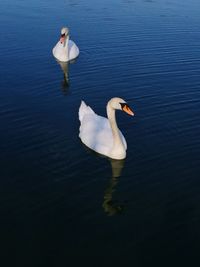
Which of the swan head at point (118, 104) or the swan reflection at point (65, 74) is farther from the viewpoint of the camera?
the swan reflection at point (65, 74)

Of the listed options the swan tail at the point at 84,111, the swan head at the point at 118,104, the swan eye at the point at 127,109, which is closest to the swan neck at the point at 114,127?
the swan head at the point at 118,104

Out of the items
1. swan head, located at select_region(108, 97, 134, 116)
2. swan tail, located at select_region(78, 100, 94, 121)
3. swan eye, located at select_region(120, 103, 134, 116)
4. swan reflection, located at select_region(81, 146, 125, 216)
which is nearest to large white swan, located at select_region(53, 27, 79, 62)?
swan tail, located at select_region(78, 100, 94, 121)

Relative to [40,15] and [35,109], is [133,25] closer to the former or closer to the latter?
[40,15]

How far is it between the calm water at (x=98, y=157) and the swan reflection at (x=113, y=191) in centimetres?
4

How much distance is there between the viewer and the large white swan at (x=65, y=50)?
28.3 m

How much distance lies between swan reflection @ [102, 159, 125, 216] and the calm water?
40 millimetres

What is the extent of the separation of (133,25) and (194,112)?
15.8 meters

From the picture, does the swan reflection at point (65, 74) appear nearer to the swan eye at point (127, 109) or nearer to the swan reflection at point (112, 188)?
the swan reflection at point (112, 188)

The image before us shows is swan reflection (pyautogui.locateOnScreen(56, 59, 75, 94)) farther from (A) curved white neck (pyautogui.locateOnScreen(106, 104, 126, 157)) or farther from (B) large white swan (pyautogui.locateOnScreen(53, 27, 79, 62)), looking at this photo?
(A) curved white neck (pyautogui.locateOnScreen(106, 104, 126, 157))

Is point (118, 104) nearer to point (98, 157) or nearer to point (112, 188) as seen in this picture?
point (98, 157)

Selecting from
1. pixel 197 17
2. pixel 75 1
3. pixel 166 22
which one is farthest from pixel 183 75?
pixel 75 1

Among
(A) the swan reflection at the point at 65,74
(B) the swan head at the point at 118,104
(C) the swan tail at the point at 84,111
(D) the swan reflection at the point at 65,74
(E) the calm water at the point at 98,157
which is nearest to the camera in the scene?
(E) the calm water at the point at 98,157

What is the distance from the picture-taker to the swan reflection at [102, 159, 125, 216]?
47.4 ft

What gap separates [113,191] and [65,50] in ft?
48.7
